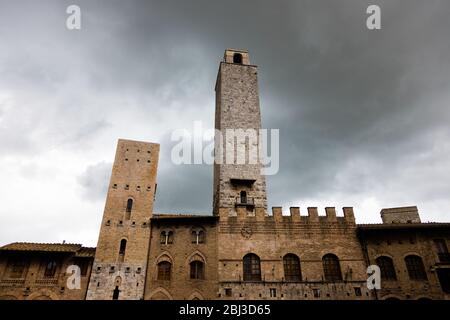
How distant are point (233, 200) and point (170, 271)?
7.27 m

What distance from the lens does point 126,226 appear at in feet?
70.7

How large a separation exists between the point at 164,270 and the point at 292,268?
866cm

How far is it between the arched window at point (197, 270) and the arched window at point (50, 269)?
888 cm

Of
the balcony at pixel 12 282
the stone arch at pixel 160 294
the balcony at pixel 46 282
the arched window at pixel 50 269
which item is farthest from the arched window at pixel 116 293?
the balcony at pixel 12 282

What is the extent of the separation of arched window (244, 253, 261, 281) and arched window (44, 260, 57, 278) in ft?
41.2

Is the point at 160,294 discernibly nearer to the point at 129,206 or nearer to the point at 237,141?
the point at 129,206

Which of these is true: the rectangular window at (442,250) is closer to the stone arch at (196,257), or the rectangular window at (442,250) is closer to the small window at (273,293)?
the small window at (273,293)

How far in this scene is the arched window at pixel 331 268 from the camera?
20688 millimetres

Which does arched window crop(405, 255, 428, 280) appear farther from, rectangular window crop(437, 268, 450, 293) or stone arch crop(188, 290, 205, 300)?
stone arch crop(188, 290, 205, 300)

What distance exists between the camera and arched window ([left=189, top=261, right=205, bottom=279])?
20188 mm

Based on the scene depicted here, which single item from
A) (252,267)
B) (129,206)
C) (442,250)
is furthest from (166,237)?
(442,250)

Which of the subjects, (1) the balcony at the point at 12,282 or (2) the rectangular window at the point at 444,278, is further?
(2) the rectangular window at the point at 444,278
